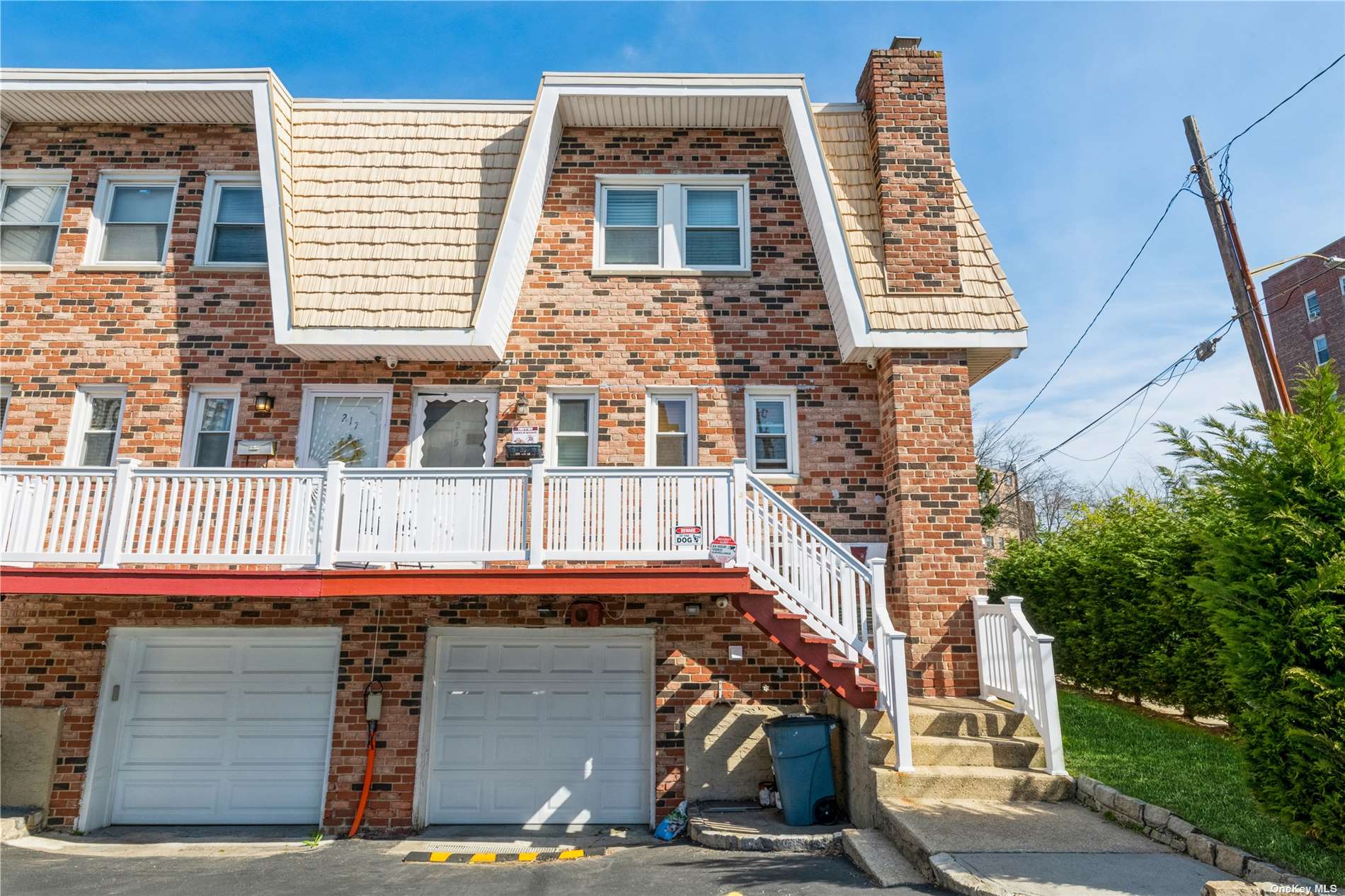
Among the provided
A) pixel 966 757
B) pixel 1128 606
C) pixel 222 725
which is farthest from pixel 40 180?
pixel 1128 606

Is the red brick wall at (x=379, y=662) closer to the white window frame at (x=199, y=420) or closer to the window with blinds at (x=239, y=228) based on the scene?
the white window frame at (x=199, y=420)

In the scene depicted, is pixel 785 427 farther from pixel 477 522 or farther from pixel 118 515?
pixel 118 515

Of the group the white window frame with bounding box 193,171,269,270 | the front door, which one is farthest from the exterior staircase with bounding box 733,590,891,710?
the white window frame with bounding box 193,171,269,270

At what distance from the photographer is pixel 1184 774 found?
684 centimetres

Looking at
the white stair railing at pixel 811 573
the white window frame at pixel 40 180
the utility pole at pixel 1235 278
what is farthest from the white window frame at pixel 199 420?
the utility pole at pixel 1235 278

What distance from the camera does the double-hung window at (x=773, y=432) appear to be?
9.40 metres

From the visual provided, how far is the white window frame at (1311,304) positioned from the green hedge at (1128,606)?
25.2 metres

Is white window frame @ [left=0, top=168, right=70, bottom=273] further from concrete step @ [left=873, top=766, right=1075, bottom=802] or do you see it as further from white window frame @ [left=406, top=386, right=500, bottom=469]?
concrete step @ [left=873, top=766, right=1075, bottom=802]

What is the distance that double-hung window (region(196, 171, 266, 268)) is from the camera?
9.93m

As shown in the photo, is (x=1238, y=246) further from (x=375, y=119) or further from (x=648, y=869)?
(x=375, y=119)

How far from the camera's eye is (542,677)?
29.9ft

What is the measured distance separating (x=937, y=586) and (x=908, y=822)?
307 cm

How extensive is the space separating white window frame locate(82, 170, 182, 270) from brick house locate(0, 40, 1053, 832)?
0.04m

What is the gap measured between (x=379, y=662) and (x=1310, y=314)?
1435 inches
